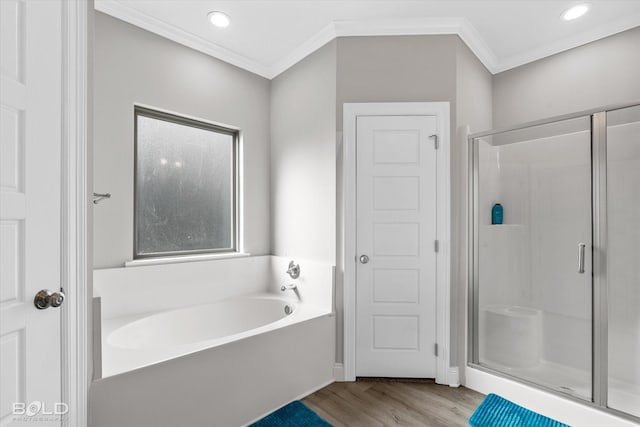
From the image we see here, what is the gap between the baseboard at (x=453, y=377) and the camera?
2.16m

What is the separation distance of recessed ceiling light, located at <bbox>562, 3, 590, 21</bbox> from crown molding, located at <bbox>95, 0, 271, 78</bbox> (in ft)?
7.69

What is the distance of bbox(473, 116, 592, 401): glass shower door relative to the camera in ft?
6.07

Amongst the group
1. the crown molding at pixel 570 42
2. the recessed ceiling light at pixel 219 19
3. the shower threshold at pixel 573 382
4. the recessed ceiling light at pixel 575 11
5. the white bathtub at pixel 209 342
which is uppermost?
the recessed ceiling light at pixel 219 19

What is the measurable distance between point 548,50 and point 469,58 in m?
0.71

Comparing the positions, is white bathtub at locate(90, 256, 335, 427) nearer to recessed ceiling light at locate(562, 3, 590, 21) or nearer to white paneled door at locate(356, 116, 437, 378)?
white paneled door at locate(356, 116, 437, 378)

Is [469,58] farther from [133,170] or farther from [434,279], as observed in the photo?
[133,170]

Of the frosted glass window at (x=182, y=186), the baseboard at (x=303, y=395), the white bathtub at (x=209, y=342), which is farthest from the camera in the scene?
the frosted glass window at (x=182, y=186)

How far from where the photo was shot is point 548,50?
2.52 m

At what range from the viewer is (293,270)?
2.56m
